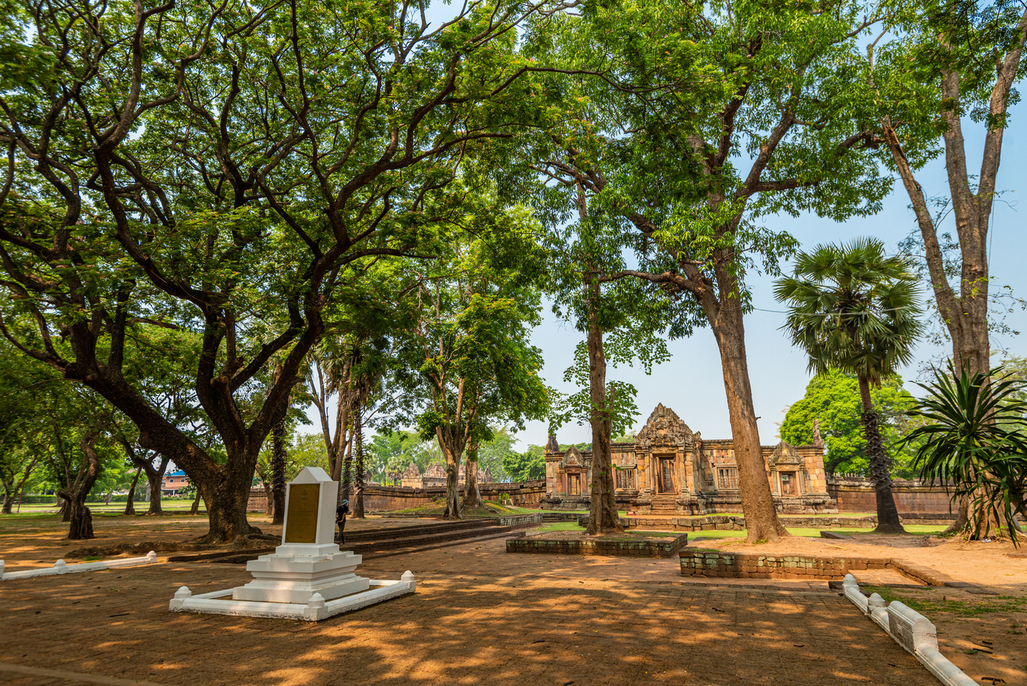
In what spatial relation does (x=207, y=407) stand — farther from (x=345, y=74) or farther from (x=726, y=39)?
(x=726, y=39)

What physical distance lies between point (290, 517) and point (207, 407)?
7.49m

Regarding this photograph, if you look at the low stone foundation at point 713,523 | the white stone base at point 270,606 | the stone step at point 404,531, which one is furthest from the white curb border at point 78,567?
the low stone foundation at point 713,523

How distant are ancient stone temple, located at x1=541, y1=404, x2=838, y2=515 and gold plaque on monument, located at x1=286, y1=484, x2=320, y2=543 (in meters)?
22.4

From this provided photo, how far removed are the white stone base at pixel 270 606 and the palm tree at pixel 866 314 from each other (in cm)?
1838

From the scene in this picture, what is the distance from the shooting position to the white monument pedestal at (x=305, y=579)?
254 inches

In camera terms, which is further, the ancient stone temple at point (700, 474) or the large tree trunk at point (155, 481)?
the large tree trunk at point (155, 481)

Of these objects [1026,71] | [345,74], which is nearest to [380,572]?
[345,74]

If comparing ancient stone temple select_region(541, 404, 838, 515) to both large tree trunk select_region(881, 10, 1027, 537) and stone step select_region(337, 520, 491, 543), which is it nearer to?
stone step select_region(337, 520, 491, 543)

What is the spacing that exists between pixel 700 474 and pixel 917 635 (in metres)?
27.4

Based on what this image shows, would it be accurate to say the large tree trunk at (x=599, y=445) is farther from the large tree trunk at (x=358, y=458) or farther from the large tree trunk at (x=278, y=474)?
the large tree trunk at (x=358, y=458)

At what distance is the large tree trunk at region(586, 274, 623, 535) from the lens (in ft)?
51.7

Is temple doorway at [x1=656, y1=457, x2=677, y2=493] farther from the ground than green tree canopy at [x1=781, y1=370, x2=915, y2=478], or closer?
closer

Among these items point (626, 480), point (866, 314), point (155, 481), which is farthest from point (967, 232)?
point (155, 481)

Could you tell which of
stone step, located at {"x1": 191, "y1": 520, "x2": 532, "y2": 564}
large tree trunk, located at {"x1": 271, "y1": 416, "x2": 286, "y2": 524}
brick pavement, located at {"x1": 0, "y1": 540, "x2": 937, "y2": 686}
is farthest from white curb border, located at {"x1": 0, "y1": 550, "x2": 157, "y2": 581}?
large tree trunk, located at {"x1": 271, "y1": 416, "x2": 286, "y2": 524}
